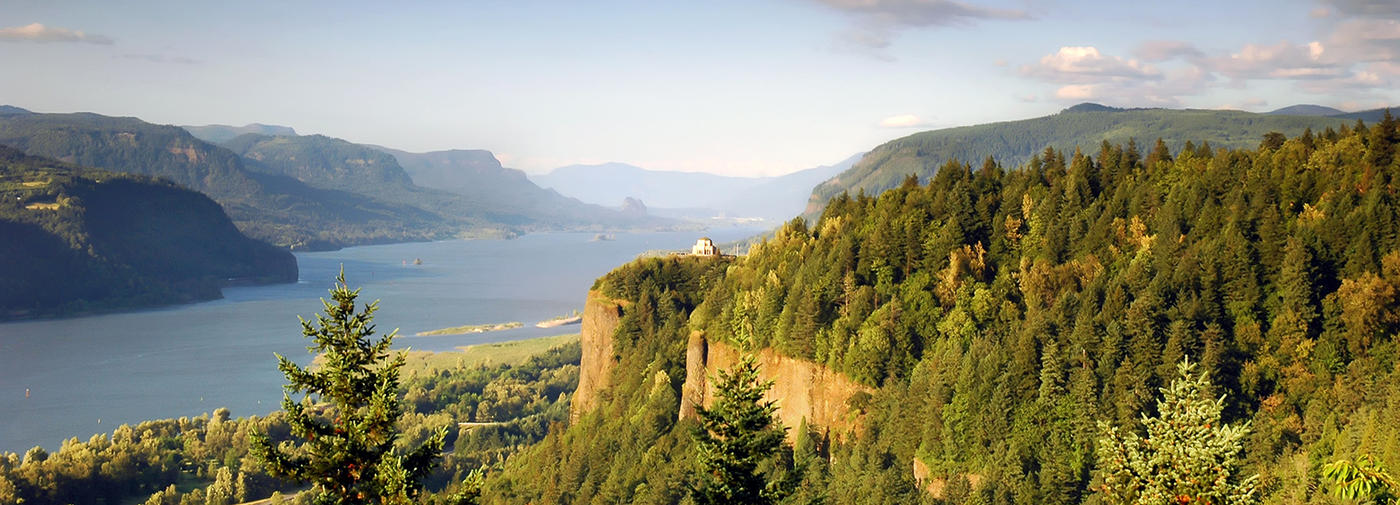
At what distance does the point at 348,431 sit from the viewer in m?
15.7

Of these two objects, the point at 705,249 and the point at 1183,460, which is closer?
the point at 1183,460

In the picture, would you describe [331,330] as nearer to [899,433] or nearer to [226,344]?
[899,433]

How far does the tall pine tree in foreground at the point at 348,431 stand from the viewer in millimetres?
15414

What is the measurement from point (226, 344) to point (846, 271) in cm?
10716

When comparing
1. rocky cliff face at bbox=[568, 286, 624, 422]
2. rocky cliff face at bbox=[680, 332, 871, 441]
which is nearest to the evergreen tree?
rocky cliff face at bbox=[680, 332, 871, 441]

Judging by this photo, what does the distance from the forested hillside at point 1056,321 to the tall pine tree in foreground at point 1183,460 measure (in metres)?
12.3

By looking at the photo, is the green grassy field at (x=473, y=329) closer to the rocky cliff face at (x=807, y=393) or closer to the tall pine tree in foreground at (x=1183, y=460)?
the rocky cliff face at (x=807, y=393)

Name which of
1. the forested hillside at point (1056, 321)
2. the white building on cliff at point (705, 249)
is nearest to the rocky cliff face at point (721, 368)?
the forested hillside at point (1056, 321)

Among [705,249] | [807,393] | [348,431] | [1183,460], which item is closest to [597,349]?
[705,249]

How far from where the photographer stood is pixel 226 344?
136 metres

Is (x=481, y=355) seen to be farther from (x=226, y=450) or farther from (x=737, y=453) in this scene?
(x=737, y=453)

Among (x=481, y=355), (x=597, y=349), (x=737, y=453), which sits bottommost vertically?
(x=481, y=355)

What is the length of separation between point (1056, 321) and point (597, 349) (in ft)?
98.3

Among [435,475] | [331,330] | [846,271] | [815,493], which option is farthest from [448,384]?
[331,330]
